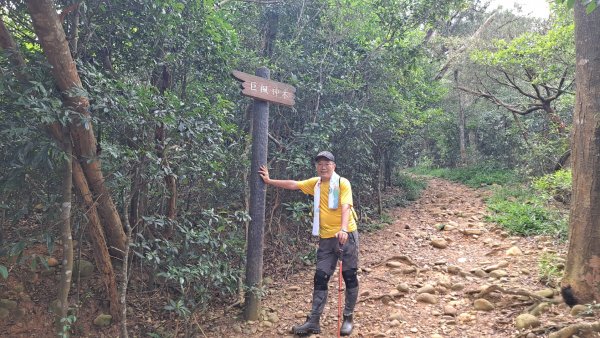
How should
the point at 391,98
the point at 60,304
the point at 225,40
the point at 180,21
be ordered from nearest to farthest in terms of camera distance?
1. the point at 60,304
2. the point at 180,21
3. the point at 225,40
4. the point at 391,98

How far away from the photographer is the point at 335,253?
4301 millimetres

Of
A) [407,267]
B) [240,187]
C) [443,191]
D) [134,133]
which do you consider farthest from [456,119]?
[134,133]

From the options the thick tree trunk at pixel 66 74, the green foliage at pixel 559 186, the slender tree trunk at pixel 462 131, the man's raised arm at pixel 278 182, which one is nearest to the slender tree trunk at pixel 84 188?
the thick tree trunk at pixel 66 74

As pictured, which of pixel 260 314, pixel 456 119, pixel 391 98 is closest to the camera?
pixel 260 314

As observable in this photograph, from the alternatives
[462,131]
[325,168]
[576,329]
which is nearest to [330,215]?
[325,168]

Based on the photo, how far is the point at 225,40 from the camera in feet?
17.7

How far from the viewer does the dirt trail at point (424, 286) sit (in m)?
4.40

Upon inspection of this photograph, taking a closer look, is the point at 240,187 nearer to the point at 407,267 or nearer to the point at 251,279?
the point at 251,279

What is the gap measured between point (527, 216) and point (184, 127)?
22.6 ft

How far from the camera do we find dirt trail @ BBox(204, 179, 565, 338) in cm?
440

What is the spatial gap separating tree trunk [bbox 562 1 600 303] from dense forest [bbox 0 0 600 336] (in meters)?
0.01

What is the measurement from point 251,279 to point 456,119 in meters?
14.5

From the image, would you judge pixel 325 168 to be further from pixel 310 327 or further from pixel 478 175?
pixel 478 175

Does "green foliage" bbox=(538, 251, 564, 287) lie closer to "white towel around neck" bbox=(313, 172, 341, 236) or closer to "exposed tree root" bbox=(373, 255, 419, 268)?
"exposed tree root" bbox=(373, 255, 419, 268)
